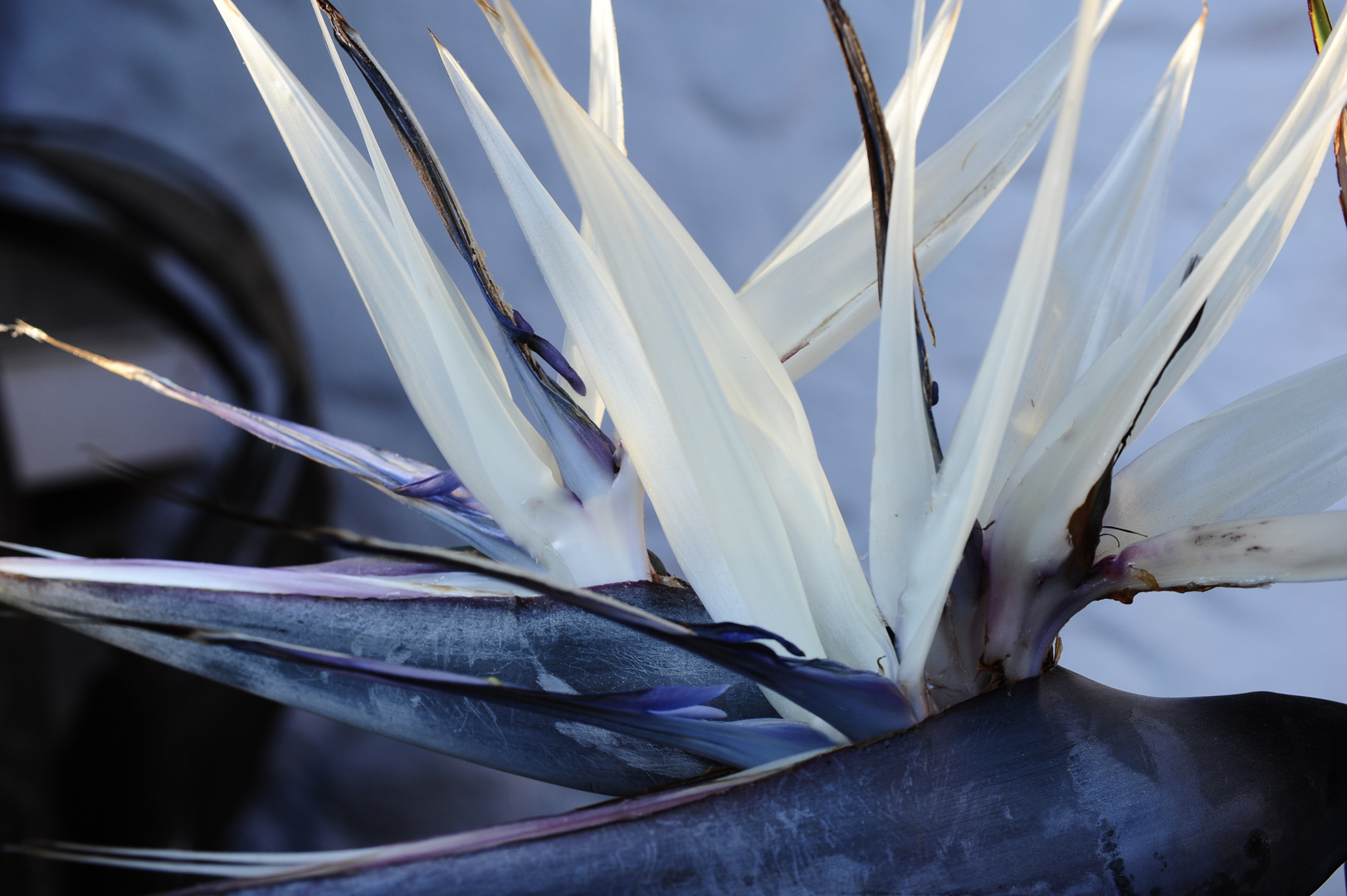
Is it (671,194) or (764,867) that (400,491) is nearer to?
(764,867)

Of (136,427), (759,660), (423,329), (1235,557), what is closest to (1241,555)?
(1235,557)

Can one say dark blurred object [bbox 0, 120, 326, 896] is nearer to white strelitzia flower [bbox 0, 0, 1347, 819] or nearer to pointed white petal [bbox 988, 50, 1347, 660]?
white strelitzia flower [bbox 0, 0, 1347, 819]

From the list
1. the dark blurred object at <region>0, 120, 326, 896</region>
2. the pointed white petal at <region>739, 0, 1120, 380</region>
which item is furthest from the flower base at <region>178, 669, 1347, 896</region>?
the dark blurred object at <region>0, 120, 326, 896</region>

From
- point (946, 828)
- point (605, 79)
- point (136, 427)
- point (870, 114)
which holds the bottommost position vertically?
point (946, 828)

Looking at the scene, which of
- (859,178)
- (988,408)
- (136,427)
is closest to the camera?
(988,408)

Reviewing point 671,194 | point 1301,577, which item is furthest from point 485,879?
point 671,194

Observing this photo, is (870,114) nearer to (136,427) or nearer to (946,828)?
(946,828)
